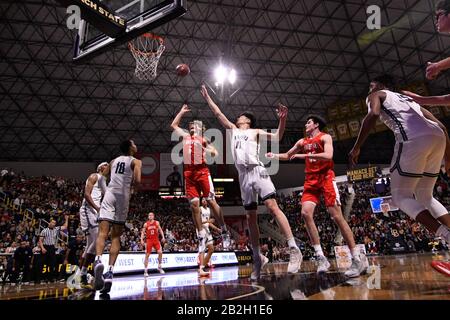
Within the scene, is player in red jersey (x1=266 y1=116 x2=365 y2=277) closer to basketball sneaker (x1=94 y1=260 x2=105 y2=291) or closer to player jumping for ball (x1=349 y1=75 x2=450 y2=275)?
player jumping for ball (x1=349 y1=75 x2=450 y2=275)

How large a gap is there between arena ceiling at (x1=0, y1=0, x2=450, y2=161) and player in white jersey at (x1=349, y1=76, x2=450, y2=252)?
16223mm

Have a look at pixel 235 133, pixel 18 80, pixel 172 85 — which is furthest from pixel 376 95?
pixel 18 80

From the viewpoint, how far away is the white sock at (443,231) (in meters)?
2.82

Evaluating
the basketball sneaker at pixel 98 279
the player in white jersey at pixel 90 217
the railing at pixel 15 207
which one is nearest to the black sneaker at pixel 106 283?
the basketball sneaker at pixel 98 279

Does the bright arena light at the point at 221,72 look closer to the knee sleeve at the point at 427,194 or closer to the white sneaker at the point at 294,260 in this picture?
the white sneaker at the point at 294,260

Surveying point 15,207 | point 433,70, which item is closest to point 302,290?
point 433,70

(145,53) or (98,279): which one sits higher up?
(145,53)

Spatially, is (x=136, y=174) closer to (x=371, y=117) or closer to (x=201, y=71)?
(x=371, y=117)

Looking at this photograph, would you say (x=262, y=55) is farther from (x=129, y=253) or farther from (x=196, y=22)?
(x=129, y=253)

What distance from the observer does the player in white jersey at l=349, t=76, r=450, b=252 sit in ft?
A: 10.2

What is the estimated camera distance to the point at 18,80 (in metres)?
22.6

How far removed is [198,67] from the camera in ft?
77.5

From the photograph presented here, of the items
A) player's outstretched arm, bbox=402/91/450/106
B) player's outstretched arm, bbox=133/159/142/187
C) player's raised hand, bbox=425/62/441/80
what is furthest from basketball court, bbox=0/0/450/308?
player's raised hand, bbox=425/62/441/80

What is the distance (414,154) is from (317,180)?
6.08ft
